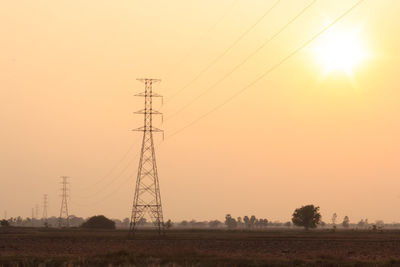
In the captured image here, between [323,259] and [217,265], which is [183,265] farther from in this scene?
[323,259]

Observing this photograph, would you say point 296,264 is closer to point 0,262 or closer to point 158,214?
point 0,262

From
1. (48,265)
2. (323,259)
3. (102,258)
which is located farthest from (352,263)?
(48,265)

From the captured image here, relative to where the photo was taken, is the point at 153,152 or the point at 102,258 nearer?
the point at 102,258

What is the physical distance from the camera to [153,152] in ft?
340

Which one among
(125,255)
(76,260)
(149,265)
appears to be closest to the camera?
(149,265)

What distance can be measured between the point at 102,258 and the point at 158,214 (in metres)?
57.0

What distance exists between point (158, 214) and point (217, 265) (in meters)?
60.8

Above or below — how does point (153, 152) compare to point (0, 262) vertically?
above

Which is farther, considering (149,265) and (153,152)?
(153,152)

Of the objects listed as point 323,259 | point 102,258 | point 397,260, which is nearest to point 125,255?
point 102,258

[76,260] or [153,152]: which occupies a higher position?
[153,152]

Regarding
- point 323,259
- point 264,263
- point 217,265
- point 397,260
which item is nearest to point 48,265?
point 217,265

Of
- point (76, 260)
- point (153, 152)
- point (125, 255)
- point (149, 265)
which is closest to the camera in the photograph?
point (149, 265)

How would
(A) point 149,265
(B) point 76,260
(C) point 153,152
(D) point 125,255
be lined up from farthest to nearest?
1. (C) point 153,152
2. (D) point 125,255
3. (B) point 76,260
4. (A) point 149,265
